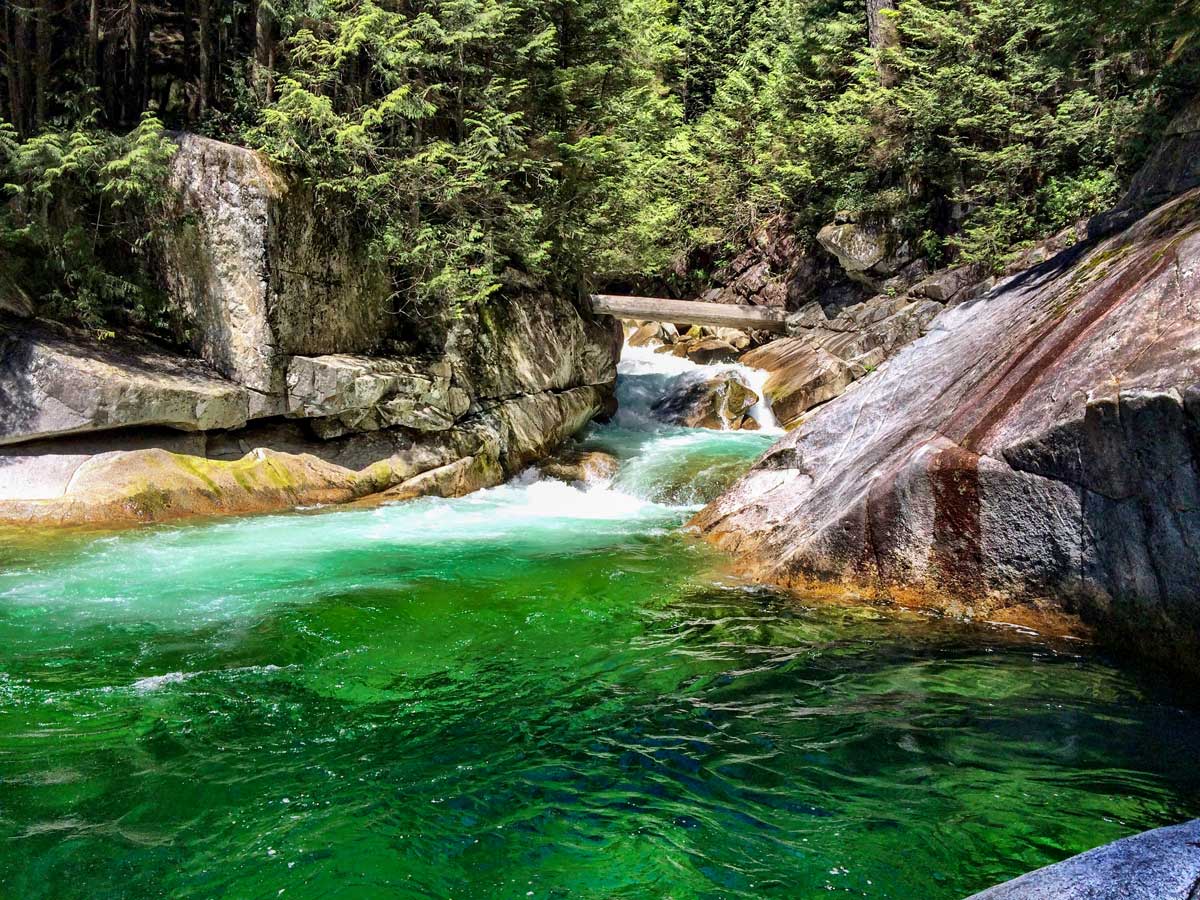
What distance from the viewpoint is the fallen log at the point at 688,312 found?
20391 mm

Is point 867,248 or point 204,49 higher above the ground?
point 204,49

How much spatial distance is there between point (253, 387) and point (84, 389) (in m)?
2.39

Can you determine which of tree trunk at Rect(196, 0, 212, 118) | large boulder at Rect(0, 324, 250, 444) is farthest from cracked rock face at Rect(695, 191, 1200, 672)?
tree trunk at Rect(196, 0, 212, 118)

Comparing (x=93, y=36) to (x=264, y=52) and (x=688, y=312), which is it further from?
(x=688, y=312)

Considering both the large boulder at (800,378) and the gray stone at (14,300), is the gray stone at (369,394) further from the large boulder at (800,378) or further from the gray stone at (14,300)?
the large boulder at (800,378)

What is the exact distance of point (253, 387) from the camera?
503 inches

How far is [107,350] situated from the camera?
11922 millimetres

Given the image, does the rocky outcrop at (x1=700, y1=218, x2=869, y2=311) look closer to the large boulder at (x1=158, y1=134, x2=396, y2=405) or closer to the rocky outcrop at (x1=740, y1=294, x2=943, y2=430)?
the rocky outcrop at (x1=740, y1=294, x2=943, y2=430)

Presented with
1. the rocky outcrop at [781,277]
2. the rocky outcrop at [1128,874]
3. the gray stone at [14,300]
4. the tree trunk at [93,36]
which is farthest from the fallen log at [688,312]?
the rocky outcrop at [1128,874]

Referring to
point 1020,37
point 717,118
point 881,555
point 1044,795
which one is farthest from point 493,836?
point 717,118

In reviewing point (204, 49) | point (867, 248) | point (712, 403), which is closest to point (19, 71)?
point (204, 49)

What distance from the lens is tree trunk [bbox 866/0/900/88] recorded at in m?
23.4

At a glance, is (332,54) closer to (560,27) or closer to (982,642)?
(560,27)

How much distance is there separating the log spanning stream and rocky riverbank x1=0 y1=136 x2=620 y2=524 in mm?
3508
